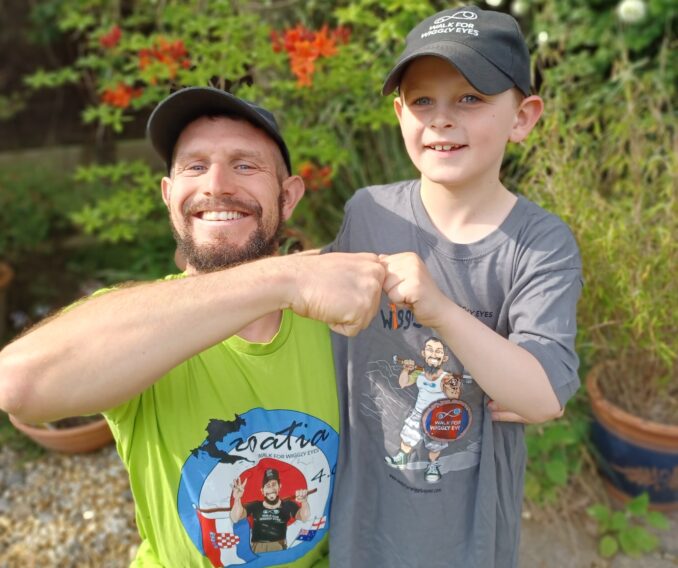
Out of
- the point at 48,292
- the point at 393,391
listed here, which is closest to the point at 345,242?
the point at 393,391

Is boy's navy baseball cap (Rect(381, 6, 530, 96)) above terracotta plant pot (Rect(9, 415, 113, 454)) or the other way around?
above

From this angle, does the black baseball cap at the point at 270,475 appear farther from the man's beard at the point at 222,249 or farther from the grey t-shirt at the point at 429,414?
the man's beard at the point at 222,249

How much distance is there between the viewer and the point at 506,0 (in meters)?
4.89

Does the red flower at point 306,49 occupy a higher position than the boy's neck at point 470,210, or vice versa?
the red flower at point 306,49

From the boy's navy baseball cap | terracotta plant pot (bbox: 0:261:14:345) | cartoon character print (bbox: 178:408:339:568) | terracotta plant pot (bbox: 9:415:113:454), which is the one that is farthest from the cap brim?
terracotta plant pot (bbox: 0:261:14:345)

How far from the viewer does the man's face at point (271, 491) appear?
1.62m

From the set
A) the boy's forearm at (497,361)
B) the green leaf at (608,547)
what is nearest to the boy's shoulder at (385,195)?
the boy's forearm at (497,361)

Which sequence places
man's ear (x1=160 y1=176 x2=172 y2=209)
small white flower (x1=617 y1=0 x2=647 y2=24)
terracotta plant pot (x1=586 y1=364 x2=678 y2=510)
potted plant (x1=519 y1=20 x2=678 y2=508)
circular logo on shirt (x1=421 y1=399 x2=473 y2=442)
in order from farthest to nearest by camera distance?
small white flower (x1=617 y1=0 x2=647 y2=24)
terracotta plant pot (x1=586 y1=364 x2=678 y2=510)
potted plant (x1=519 y1=20 x2=678 y2=508)
man's ear (x1=160 y1=176 x2=172 y2=209)
circular logo on shirt (x1=421 y1=399 x2=473 y2=442)

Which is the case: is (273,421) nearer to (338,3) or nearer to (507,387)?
(507,387)

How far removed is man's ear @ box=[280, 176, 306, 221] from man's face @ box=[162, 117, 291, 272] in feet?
0.24

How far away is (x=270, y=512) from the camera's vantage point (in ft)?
5.37

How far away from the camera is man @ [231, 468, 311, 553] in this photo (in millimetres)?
1609

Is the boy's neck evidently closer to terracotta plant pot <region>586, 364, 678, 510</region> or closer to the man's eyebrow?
the man's eyebrow

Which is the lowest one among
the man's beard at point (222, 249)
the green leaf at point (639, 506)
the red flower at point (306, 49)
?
the green leaf at point (639, 506)
